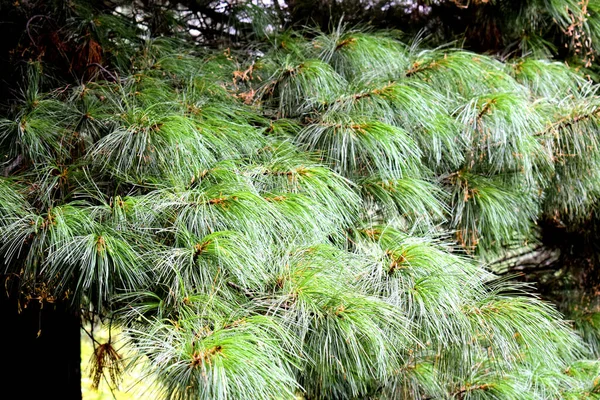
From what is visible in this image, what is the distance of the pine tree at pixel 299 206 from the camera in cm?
99

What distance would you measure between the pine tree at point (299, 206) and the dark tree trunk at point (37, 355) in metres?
0.22

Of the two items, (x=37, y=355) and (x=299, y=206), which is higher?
(x=299, y=206)

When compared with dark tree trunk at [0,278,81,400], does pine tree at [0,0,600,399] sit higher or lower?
higher

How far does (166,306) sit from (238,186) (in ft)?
0.76

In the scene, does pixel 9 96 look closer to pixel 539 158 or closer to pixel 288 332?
pixel 288 332

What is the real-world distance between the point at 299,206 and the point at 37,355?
3.11ft

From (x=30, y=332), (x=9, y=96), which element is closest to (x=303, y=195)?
(x=9, y=96)

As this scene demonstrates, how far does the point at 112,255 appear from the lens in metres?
1.00

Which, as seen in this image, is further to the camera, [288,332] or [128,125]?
[128,125]

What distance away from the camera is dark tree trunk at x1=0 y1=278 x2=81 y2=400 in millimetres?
1662

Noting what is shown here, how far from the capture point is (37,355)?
5.57 feet

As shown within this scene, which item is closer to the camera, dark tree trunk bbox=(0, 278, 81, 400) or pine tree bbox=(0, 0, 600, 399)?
pine tree bbox=(0, 0, 600, 399)

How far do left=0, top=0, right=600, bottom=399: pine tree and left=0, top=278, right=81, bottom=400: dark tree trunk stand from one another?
22 cm

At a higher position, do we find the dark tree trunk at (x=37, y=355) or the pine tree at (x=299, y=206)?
the pine tree at (x=299, y=206)
